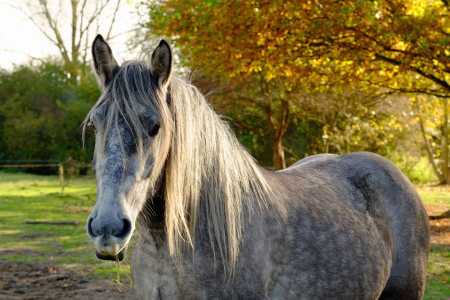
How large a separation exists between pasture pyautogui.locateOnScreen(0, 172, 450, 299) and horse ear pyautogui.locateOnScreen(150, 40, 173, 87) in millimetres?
890

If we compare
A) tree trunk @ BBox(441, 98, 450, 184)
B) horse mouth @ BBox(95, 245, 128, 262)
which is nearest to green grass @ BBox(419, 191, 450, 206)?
tree trunk @ BBox(441, 98, 450, 184)

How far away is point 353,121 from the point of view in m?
16.6

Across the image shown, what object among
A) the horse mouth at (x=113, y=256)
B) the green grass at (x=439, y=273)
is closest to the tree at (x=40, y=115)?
the green grass at (x=439, y=273)

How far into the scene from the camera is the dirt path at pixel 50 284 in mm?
4828

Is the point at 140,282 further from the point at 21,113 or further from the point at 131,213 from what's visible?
the point at 21,113

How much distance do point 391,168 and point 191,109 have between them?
6.08 ft

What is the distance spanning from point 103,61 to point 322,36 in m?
6.80

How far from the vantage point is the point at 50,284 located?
209 inches

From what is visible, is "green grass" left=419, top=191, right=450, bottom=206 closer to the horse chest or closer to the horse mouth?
the horse chest

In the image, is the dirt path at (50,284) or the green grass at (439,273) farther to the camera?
the green grass at (439,273)

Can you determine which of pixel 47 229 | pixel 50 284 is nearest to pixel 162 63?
pixel 50 284

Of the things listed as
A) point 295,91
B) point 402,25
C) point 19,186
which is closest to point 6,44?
point 19,186

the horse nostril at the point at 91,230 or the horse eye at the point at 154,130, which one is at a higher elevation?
the horse eye at the point at 154,130

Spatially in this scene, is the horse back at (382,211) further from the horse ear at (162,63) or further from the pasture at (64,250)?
the pasture at (64,250)
